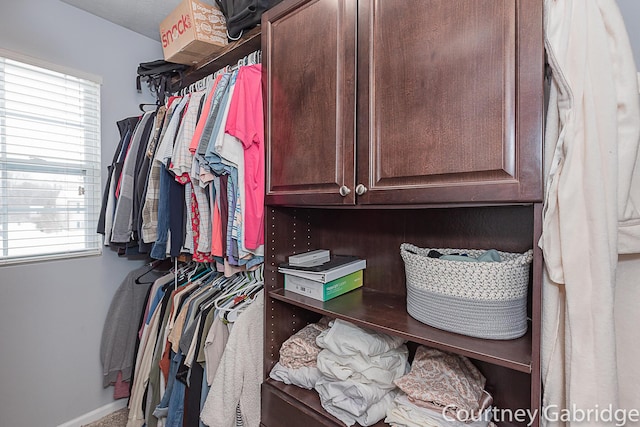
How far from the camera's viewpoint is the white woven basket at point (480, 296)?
2.42 feet

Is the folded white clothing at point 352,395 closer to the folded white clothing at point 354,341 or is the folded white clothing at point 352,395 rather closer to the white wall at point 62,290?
the folded white clothing at point 354,341

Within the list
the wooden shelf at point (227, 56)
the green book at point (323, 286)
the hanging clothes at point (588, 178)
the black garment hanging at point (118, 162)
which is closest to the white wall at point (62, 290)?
the black garment hanging at point (118, 162)

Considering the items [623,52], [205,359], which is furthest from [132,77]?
[623,52]

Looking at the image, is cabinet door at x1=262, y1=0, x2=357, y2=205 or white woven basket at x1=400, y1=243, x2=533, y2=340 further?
cabinet door at x1=262, y1=0, x2=357, y2=205

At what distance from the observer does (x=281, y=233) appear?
4.02 feet

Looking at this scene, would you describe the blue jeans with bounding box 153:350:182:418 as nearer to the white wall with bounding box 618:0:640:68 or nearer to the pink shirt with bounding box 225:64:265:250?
the pink shirt with bounding box 225:64:265:250

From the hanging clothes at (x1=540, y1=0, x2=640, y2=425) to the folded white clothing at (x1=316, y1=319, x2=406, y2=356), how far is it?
48cm

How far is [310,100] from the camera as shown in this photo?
3.33ft

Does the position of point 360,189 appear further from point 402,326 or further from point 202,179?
point 202,179

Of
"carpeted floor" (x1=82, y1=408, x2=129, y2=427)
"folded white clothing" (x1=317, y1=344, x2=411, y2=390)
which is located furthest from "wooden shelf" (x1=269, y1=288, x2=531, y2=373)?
"carpeted floor" (x1=82, y1=408, x2=129, y2=427)

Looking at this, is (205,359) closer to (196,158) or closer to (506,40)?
(196,158)

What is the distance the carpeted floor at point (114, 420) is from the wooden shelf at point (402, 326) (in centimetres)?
168

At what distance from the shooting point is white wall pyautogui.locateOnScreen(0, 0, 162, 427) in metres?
1.63

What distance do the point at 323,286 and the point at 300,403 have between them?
0.40 m
